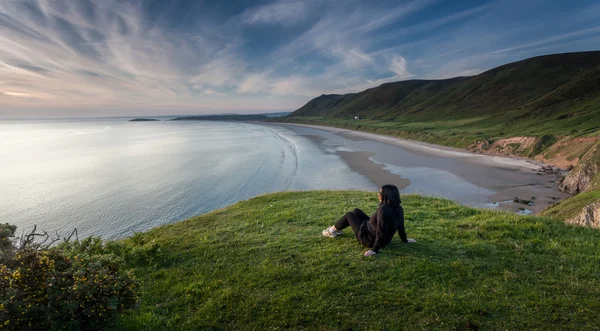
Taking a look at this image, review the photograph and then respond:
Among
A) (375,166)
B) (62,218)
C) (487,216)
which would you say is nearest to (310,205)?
(487,216)

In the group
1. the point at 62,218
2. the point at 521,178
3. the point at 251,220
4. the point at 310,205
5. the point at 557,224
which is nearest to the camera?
the point at 557,224

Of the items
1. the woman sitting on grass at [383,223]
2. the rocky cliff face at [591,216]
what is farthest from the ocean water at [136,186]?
the rocky cliff face at [591,216]

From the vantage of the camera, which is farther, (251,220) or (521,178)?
(521,178)

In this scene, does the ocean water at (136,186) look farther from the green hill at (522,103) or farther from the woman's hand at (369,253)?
the green hill at (522,103)

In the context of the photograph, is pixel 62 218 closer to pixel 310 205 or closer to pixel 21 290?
pixel 310 205

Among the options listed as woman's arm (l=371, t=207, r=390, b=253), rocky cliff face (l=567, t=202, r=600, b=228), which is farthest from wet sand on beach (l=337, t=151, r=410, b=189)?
woman's arm (l=371, t=207, r=390, b=253)

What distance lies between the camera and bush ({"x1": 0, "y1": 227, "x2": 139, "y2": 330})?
3537 millimetres

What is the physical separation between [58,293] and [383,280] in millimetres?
5311

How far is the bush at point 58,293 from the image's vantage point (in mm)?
3537

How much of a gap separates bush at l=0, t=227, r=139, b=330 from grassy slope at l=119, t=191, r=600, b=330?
0.75 meters

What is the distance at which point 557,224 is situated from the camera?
888cm

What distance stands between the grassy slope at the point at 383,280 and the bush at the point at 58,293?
0.75 meters

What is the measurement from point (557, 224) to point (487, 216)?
182 cm

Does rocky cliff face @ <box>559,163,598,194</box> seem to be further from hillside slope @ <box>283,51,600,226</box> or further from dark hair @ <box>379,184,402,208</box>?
dark hair @ <box>379,184,402,208</box>
